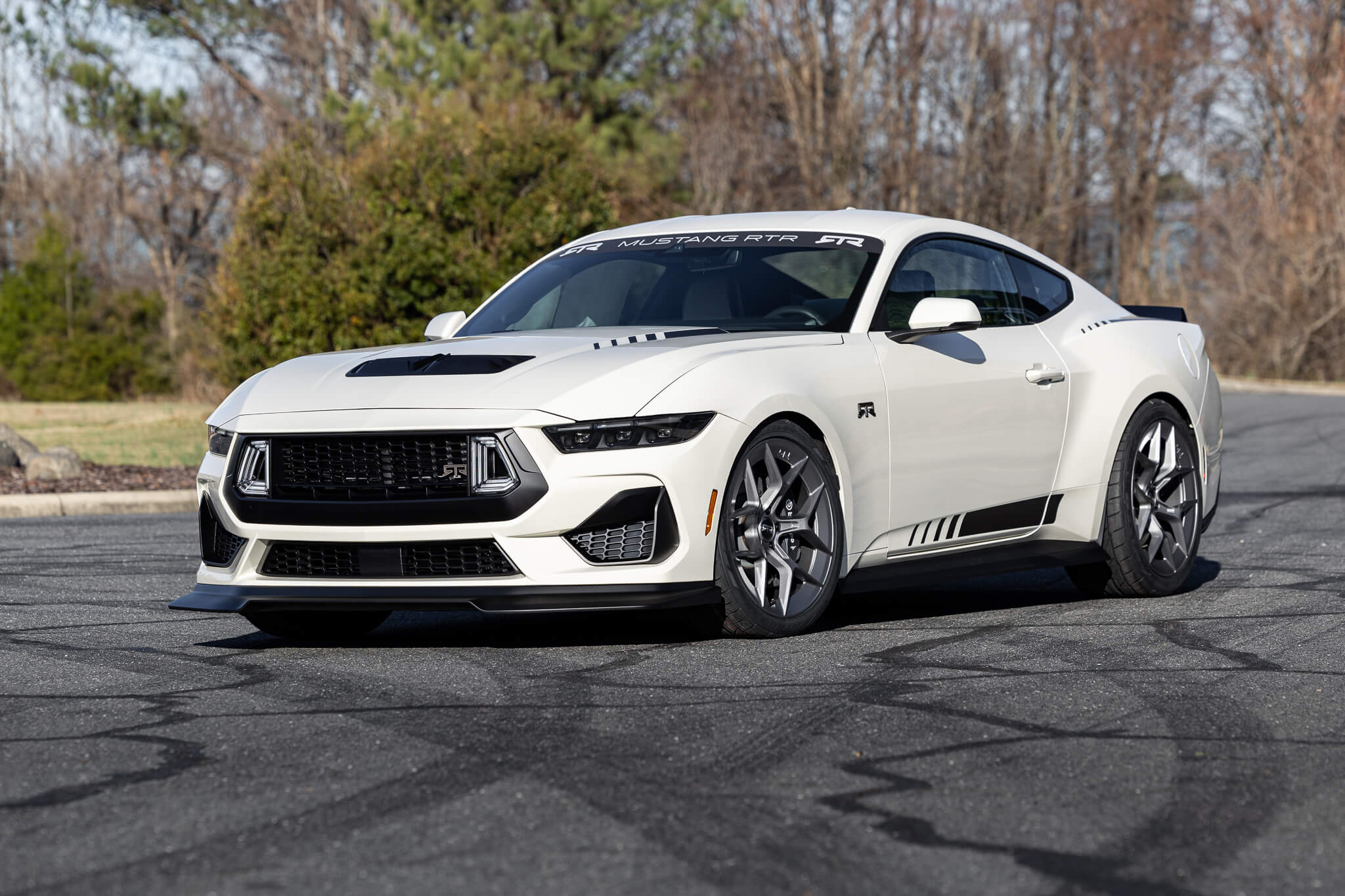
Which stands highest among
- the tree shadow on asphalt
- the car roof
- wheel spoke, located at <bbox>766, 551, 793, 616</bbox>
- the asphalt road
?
the car roof

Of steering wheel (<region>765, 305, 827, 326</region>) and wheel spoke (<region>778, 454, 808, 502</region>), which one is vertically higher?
steering wheel (<region>765, 305, 827, 326</region>)

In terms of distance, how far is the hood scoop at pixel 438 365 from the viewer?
20.1 feet

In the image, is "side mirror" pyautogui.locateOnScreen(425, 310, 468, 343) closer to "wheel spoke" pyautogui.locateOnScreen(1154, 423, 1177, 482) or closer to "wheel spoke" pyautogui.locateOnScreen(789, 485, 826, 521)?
"wheel spoke" pyautogui.locateOnScreen(789, 485, 826, 521)

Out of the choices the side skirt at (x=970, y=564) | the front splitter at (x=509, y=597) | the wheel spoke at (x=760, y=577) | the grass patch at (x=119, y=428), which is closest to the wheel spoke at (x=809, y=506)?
the wheel spoke at (x=760, y=577)

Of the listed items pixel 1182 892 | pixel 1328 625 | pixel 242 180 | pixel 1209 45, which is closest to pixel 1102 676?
pixel 1328 625

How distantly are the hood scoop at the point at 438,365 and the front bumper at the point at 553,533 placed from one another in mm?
278

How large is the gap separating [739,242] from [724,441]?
1.63 meters

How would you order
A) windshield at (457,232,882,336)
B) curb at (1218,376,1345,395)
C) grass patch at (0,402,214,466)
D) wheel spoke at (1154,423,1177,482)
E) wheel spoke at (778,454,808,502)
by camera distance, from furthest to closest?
curb at (1218,376,1345,395) → grass patch at (0,402,214,466) → wheel spoke at (1154,423,1177,482) → windshield at (457,232,882,336) → wheel spoke at (778,454,808,502)

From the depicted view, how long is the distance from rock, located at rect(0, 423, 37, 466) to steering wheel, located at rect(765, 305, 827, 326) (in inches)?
394

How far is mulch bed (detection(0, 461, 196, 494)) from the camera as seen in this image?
1366 cm

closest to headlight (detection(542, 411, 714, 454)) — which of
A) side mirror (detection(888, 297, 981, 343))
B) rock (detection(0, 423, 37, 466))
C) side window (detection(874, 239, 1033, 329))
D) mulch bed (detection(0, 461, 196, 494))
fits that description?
side mirror (detection(888, 297, 981, 343))

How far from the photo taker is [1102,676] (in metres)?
5.52

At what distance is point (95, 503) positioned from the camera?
510 inches

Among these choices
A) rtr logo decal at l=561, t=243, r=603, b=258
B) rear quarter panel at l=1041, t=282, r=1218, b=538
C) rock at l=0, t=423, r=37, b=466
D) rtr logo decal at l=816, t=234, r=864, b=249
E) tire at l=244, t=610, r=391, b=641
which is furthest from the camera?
rock at l=0, t=423, r=37, b=466
